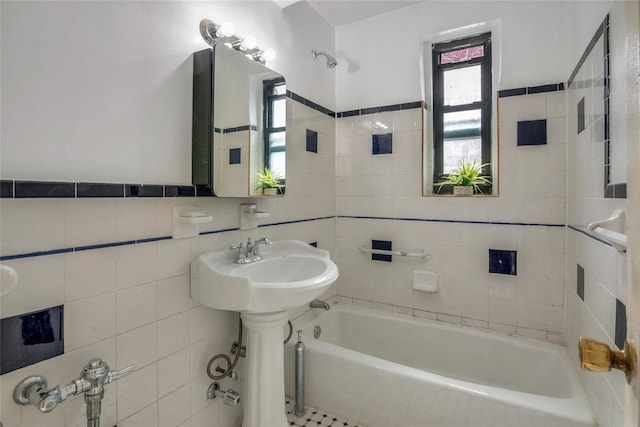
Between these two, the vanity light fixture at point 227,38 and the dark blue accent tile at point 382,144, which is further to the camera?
the dark blue accent tile at point 382,144

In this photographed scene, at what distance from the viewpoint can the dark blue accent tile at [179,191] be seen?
4.24 ft

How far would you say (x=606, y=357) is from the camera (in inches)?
20.0

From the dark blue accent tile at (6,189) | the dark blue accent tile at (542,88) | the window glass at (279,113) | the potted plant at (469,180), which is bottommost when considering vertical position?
the dark blue accent tile at (6,189)

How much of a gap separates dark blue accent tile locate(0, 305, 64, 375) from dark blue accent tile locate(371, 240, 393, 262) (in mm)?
1858

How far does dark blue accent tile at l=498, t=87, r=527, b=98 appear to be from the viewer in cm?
194

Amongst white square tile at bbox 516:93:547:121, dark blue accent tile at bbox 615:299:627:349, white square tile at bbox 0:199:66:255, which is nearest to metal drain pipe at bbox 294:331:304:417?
white square tile at bbox 0:199:66:255

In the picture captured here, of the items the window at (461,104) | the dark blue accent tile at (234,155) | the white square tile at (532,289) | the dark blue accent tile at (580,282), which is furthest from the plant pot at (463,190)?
the dark blue accent tile at (234,155)

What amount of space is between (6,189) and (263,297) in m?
0.82

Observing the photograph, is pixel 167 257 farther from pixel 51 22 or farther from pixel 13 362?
pixel 51 22

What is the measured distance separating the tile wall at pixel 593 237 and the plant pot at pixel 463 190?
51 cm

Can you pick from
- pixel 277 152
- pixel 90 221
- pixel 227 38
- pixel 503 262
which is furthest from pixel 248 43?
pixel 503 262

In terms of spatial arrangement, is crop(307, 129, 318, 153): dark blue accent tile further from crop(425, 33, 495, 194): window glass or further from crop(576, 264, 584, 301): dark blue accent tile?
crop(576, 264, 584, 301): dark blue accent tile

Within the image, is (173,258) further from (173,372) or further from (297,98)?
(297,98)

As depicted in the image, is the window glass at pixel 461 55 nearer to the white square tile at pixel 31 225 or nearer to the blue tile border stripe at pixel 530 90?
the blue tile border stripe at pixel 530 90
